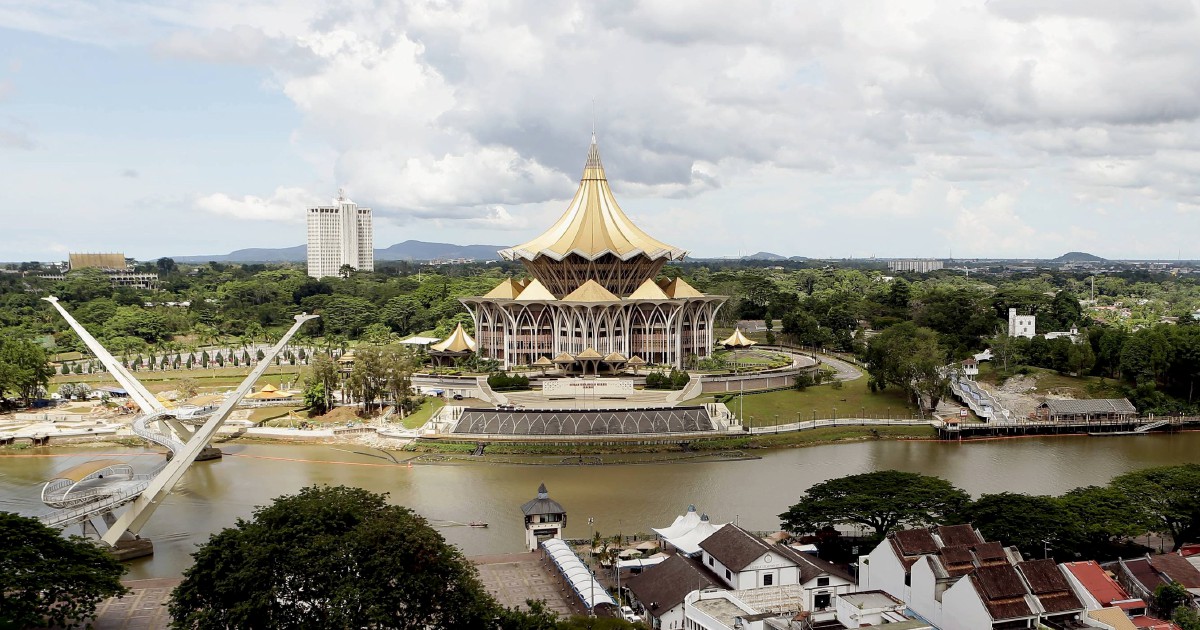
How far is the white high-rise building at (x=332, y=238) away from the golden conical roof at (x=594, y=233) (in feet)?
328

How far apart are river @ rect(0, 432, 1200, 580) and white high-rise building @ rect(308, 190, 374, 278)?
379 feet

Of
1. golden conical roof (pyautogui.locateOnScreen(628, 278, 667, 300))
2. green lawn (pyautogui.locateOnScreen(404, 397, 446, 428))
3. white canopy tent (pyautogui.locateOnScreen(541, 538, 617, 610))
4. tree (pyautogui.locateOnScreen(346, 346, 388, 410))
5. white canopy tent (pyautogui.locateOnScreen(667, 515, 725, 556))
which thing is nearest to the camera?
white canopy tent (pyautogui.locateOnScreen(541, 538, 617, 610))

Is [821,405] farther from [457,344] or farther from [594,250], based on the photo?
[457,344]

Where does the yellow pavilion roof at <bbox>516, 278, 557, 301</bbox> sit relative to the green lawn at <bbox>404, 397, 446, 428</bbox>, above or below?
above

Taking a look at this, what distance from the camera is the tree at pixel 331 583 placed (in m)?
16.0

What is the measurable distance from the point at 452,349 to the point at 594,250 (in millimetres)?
9395

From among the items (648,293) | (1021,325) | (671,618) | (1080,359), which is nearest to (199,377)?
(648,293)

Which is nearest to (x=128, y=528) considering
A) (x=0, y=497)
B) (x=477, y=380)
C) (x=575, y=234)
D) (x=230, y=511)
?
(x=230, y=511)

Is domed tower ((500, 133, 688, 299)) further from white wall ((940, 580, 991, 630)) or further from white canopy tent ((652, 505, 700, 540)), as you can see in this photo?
white wall ((940, 580, 991, 630))

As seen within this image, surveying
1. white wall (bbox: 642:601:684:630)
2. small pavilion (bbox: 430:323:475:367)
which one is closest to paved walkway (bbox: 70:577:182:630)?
white wall (bbox: 642:601:684:630)

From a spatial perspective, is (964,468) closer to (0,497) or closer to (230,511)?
(230,511)

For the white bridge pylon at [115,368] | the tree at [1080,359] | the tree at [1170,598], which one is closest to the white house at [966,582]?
the tree at [1170,598]

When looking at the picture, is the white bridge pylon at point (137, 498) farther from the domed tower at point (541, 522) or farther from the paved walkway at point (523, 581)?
the paved walkway at point (523, 581)

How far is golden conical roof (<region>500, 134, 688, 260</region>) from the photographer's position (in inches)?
2099
